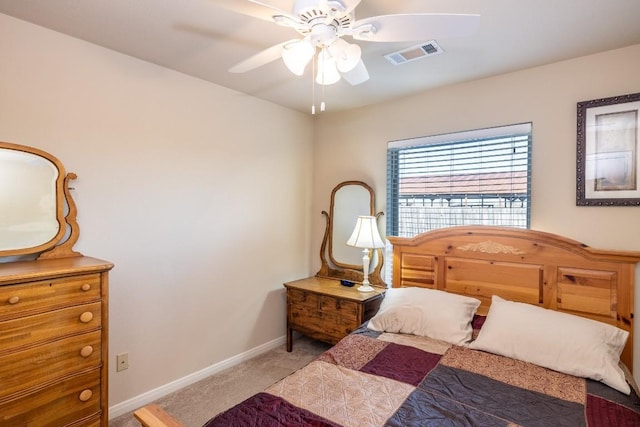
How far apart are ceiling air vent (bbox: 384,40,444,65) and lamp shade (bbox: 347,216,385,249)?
1336 mm

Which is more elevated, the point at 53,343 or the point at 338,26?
the point at 338,26

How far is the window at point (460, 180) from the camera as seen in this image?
2.55m

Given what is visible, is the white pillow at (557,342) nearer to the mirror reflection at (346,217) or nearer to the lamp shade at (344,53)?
the mirror reflection at (346,217)

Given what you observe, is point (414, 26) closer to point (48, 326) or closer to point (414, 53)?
point (414, 53)

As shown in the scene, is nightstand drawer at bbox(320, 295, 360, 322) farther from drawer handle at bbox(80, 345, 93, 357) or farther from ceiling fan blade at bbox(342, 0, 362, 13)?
ceiling fan blade at bbox(342, 0, 362, 13)

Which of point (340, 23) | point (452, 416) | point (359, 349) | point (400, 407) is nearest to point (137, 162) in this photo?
point (340, 23)

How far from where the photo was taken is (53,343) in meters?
1.67

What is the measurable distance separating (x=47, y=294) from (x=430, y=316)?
2.16 metres

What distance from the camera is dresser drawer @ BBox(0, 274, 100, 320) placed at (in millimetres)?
1532

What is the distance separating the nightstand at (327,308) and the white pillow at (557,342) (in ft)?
3.33

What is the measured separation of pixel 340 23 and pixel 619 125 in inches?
77.2

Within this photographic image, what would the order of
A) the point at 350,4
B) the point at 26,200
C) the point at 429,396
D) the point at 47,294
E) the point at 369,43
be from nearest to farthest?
the point at 350,4
the point at 429,396
the point at 47,294
the point at 26,200
the point at 369,43

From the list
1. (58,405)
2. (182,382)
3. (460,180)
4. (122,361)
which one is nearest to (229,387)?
(182,382)

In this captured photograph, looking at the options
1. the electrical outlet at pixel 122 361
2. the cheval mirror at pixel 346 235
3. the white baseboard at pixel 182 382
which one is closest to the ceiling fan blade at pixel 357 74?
the cheval mirror at pixel 346 235
